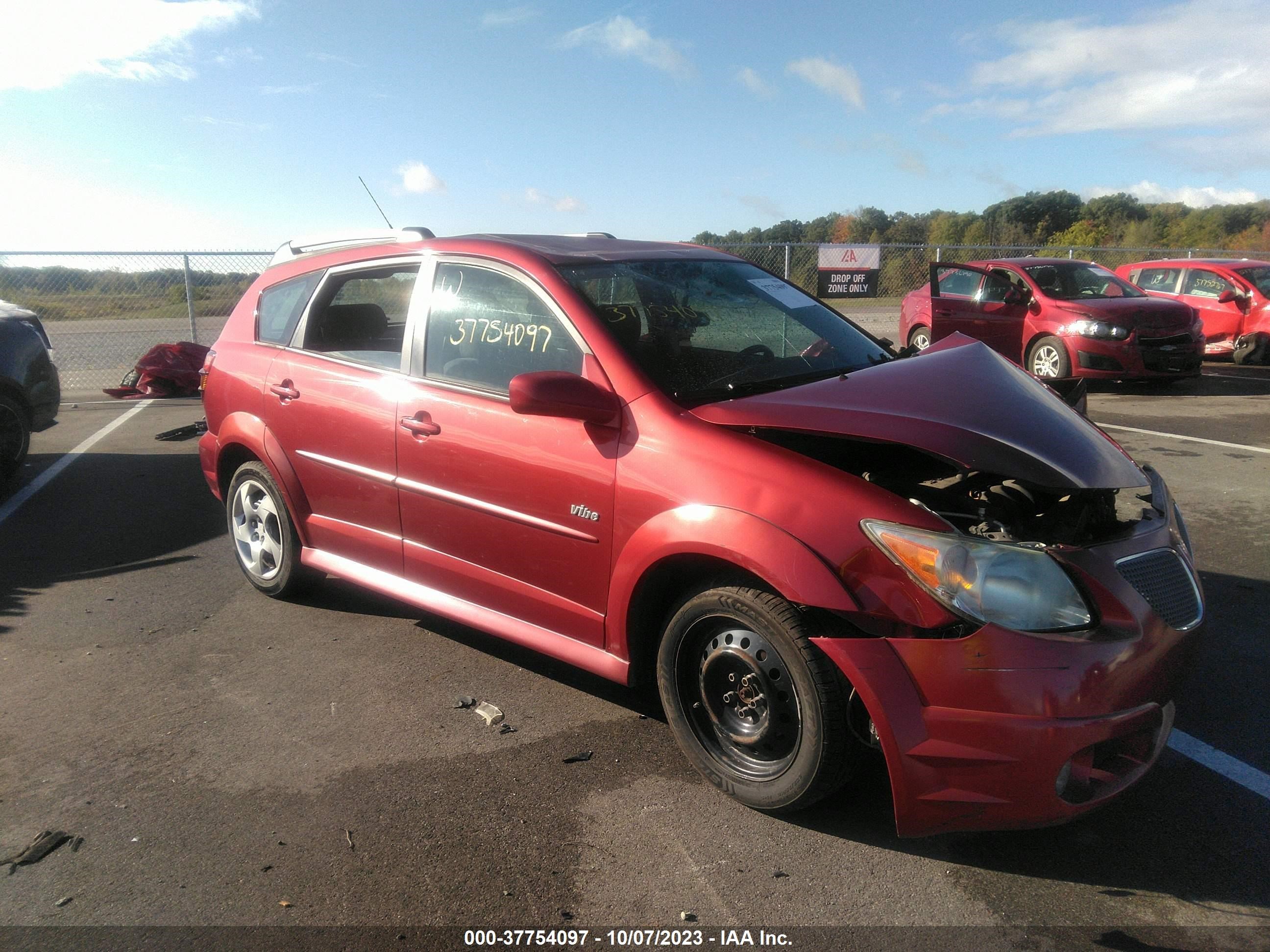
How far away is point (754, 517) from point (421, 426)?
1600 millimetres

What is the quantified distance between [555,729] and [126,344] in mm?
14615

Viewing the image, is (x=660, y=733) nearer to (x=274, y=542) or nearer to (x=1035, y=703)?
(x=1035, y=703)

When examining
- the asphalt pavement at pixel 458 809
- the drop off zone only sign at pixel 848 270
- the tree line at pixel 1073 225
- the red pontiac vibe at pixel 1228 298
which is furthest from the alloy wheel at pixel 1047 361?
the tree line at pixel 1073 225

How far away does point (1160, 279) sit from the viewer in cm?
1441

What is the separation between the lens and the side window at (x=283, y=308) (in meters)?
4.58

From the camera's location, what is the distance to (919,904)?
2445 millimetres

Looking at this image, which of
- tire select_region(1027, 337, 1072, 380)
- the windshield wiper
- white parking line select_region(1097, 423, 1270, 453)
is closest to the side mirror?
the windshield wiper

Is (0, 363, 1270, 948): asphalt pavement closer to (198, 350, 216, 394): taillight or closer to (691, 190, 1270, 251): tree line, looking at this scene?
(198, 350, 216, 394): taillight

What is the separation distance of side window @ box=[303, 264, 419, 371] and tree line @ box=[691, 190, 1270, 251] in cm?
4307

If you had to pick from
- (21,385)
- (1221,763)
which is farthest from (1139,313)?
(21,385)

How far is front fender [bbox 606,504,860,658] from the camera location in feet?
8.28

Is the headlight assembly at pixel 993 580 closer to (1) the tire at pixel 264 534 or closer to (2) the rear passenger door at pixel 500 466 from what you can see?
(2) the rear passenger door at pixel 500 466

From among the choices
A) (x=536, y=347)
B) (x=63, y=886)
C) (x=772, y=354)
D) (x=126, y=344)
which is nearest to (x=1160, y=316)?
(x=772, y=354)

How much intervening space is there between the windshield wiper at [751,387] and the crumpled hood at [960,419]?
9 centimetres
